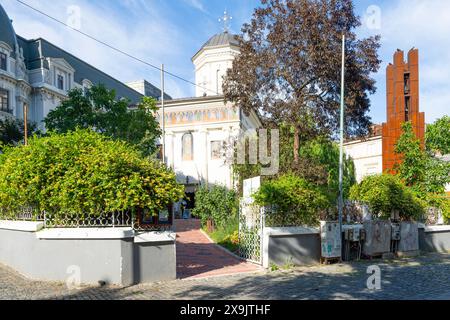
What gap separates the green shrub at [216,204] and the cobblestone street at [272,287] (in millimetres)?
9387

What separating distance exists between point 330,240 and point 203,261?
11.8 feet

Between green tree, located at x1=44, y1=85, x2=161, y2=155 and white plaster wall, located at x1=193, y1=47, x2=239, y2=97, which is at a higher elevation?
white plaster wall, located at x1=193, y1=47, x2=239, y2=97

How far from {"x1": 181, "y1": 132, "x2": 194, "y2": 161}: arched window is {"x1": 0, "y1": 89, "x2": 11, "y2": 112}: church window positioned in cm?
1421

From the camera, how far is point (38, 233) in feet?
28.8

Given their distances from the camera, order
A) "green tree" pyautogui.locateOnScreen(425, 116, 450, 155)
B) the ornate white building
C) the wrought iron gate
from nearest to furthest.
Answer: the wrought iron gate, "green tree" pyautogui.locateOnScreen(425, 116, 450, 155), the ornate white building

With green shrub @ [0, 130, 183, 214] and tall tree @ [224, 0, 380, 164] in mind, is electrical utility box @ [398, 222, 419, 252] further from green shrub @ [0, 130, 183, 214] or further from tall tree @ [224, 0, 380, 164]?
green shrub @ [0, 130, 183, 214]

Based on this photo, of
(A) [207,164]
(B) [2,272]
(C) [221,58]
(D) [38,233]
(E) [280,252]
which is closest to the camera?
(D) [38,233]

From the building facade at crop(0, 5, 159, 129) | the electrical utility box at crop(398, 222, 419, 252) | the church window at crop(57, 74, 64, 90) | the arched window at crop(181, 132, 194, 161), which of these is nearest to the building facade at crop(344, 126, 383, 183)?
the arched window at crop(181, 132, 194, 161)

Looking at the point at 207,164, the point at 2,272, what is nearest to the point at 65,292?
the point at 2,272

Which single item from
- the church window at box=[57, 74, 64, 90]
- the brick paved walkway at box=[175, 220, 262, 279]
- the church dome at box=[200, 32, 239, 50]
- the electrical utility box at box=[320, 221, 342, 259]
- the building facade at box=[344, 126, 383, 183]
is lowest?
the brick paved walkway at box=[175, 220, 262, 279]

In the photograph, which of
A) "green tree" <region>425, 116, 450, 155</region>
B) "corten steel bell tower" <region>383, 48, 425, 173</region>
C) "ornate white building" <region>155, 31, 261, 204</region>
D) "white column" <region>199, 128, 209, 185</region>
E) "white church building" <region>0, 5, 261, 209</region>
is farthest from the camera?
"white column" <region>199, 128, 209, 185</region>

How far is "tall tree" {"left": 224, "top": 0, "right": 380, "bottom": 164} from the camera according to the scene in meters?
14.1

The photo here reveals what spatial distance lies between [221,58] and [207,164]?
9.80 m
